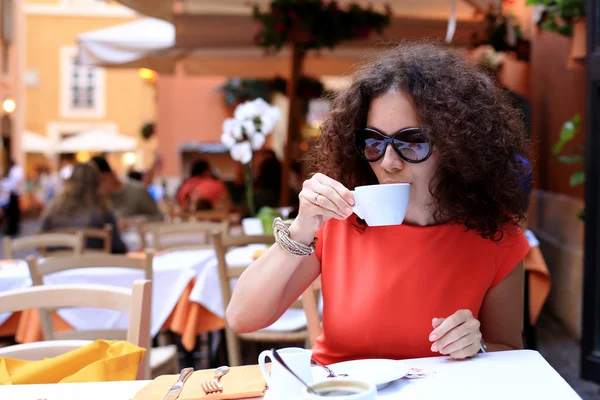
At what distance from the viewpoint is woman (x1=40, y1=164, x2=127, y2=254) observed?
5.44 metres

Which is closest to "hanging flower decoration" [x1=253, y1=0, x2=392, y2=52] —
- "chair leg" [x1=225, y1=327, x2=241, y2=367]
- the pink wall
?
"chair leg" [x1=225, y1=327, x2=241, y2=367]

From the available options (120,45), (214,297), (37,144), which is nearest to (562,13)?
(214,297)

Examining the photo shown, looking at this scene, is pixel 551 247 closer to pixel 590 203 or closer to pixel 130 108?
pixel 590 203

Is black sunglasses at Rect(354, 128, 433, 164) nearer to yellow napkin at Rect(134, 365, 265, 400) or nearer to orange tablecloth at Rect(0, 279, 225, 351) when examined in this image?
yellow napkin at Rect(134, 365, 265, 400)

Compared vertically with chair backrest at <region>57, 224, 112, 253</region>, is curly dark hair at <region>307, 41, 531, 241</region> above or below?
above

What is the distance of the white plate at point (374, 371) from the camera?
1.33 metres

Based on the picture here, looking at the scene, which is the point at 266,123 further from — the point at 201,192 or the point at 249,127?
the point at 201,192

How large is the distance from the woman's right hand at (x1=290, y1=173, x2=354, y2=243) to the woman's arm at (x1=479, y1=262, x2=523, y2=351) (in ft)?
1.52

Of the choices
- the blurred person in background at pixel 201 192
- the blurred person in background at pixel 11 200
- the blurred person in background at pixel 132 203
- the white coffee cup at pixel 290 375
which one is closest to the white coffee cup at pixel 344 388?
the white coffee cup at pixel 290 375

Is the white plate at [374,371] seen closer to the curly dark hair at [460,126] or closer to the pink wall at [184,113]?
the curly dark hair at [460,126]

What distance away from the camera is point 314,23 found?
5820 millimetres

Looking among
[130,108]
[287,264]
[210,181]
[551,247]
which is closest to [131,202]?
[210,181]

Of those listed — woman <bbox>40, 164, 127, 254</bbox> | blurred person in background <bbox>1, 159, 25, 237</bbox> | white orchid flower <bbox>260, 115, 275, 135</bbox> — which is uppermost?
white orchid flower <bbox>260, 115, 275, 135</bbox>

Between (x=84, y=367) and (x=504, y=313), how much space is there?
0.95m
